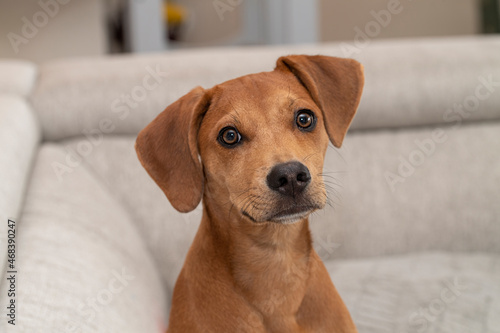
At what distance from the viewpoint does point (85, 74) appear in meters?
2.03

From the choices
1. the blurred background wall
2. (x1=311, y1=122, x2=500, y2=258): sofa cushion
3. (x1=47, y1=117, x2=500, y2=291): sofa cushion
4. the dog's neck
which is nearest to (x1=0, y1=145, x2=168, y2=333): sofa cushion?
(x1=47, y1=117, x2=500, y2=291): sofa cushion

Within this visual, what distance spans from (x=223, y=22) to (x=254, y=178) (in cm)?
271

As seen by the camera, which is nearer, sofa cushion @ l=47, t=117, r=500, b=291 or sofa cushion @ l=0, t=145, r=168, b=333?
sofa cushion @ l=0, t=145, r=168, b=333

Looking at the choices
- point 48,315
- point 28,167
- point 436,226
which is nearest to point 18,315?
point 48,315

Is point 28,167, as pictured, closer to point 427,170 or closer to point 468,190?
point 427,170

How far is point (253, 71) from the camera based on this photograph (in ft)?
6.63

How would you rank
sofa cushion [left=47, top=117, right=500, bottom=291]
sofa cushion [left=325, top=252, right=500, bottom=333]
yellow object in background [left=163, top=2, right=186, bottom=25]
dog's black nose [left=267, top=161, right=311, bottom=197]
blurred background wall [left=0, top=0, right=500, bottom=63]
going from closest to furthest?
dog's black nose [left=267, top=161, right=311, bottom=197] < sofa cushion [left=325, top=252, right=500, bottom=333] < sofa cushion [left=47, top=117, right=500, bottom=291] < blurred background wall [left=0, top=0, right=500, bottom=63] < yellow object in background [left=163, top=2, right=186, bottom=25]

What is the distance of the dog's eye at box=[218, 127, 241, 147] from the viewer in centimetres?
91

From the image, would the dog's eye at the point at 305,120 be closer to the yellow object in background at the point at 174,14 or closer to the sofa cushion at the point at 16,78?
the sofa cushion at the point at 16,78

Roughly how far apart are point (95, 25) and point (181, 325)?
323 centimetres

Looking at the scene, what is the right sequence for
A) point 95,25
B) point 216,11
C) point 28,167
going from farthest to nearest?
point 95,25
point 216,11
point 28,167

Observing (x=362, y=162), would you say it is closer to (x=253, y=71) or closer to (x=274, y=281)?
(x=253, y=71)

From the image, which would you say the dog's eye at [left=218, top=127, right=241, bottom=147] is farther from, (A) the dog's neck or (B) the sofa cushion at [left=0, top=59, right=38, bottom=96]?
(B) the sofa cushion at [left=0, top=59, right=38, bottom=96]

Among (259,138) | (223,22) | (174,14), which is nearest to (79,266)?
(259,138)
